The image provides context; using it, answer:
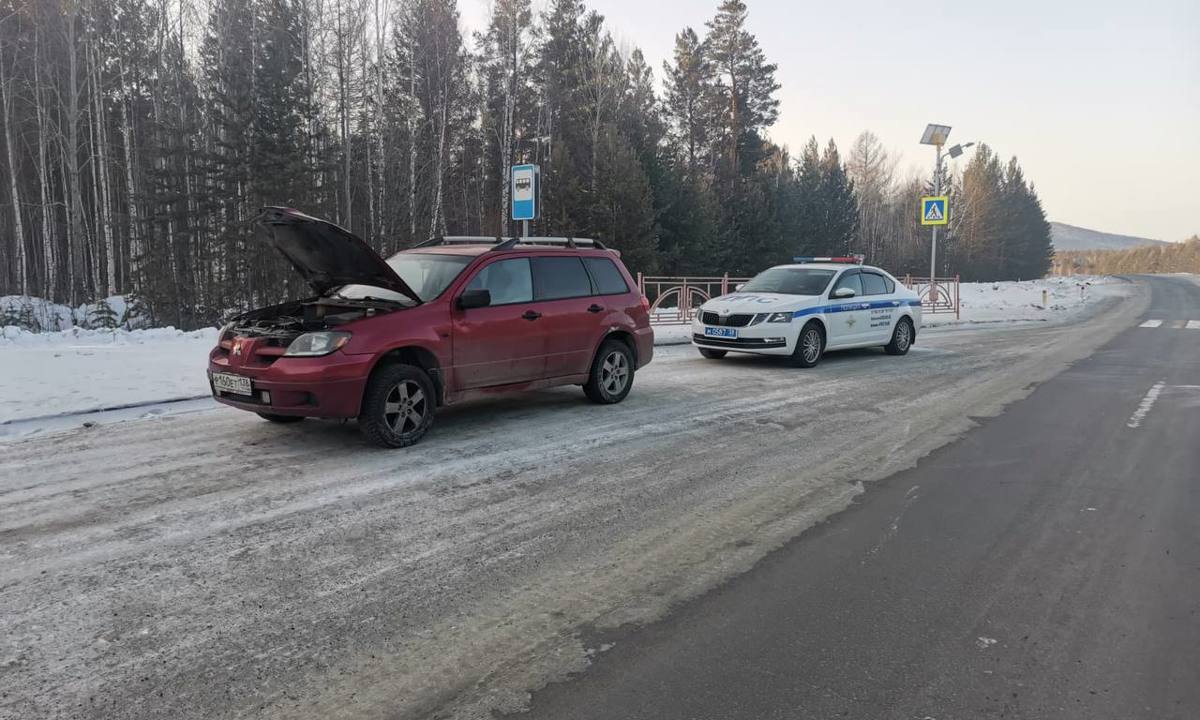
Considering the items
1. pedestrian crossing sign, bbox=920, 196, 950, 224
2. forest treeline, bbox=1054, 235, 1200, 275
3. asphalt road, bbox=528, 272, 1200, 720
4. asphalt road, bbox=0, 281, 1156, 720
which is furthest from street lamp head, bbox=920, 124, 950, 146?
forest treeline, bbox=1054, 235, 1200, 275

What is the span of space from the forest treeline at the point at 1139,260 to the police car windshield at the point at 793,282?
442 ft

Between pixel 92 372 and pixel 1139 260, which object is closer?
pixel 92 372

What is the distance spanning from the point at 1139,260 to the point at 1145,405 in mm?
160354

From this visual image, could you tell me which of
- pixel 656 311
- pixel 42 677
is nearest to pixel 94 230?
pixel 656 311

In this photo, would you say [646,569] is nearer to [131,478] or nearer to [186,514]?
[186,514]

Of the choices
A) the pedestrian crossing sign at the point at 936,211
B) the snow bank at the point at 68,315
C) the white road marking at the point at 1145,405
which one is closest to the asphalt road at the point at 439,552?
the white road marking at the point at 1145,405

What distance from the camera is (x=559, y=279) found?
25.5 ft

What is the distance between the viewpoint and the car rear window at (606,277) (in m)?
8.21

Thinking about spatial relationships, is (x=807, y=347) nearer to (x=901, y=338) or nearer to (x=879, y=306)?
(x=879, y=306)

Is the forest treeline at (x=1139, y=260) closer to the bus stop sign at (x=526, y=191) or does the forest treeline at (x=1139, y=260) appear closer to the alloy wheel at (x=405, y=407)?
the bus stop sign at (x=526, y=191)

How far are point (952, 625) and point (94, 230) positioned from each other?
128 feet

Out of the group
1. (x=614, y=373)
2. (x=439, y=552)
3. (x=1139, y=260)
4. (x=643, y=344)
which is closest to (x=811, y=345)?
(x=643, y=344)

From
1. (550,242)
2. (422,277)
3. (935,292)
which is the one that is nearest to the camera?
(422,277)

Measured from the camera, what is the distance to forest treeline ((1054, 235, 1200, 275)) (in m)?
127
